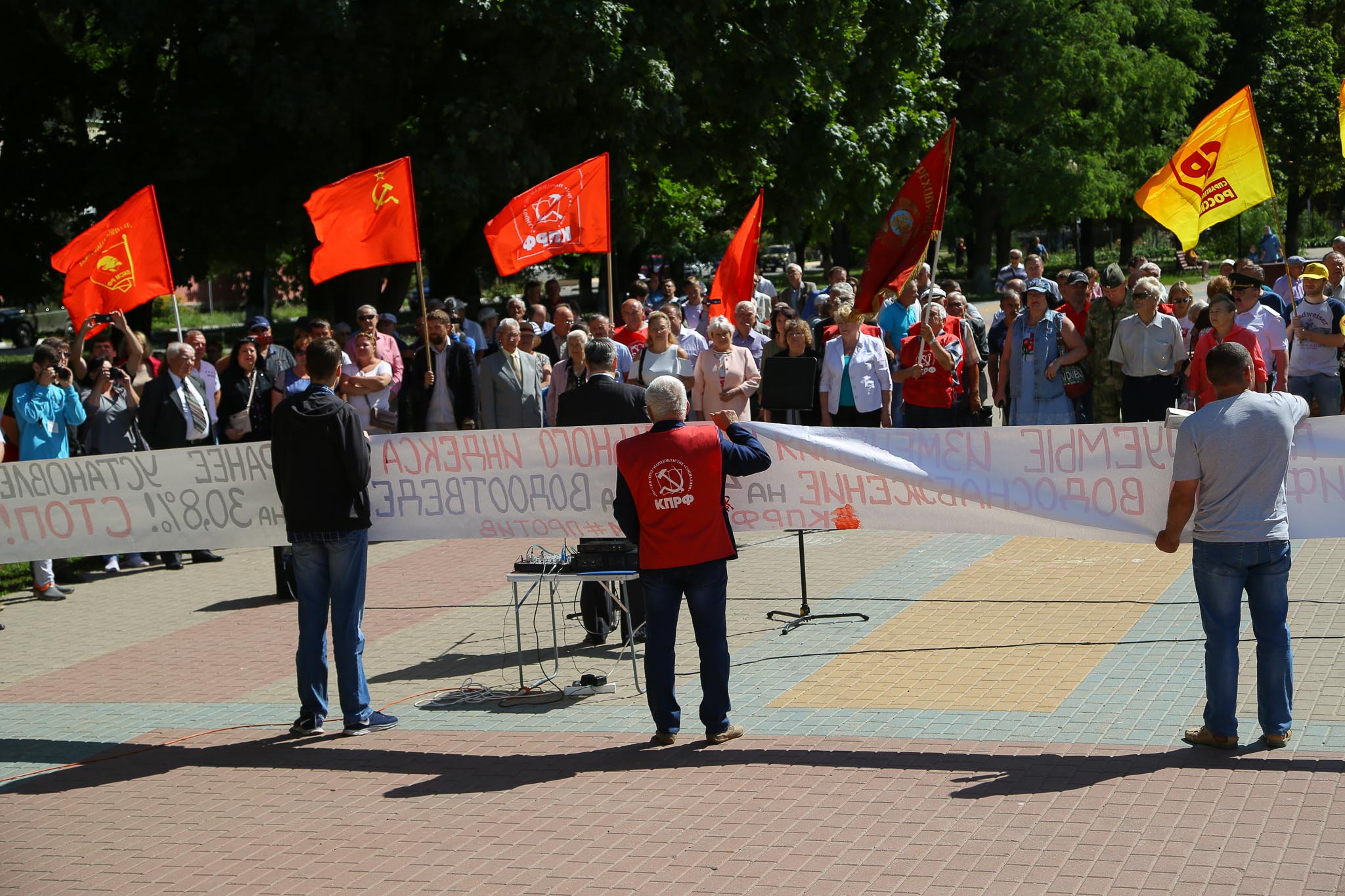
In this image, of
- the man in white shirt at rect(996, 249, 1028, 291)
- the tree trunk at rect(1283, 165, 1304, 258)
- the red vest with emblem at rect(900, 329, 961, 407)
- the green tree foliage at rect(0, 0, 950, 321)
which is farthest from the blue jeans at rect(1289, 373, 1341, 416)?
the tree trunk at rect(1283, 165, 1304, 258)

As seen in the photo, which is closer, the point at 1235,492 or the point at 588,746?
the point at 1235,492

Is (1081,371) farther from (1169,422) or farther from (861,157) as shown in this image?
(861,157)

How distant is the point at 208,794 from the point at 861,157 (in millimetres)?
22986

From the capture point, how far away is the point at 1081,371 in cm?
1299

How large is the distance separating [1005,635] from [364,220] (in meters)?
5.85

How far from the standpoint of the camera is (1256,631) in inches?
255

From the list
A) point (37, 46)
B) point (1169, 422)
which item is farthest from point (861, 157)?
point (1169, 422)

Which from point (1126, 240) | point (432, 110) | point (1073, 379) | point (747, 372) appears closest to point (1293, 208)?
point (1126, 240)

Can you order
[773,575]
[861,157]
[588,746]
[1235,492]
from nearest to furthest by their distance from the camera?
1. [1235,492]
2. [588,746]
3. [773,575]
4. [861,157]

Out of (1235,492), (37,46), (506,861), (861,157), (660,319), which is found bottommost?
(506,861)

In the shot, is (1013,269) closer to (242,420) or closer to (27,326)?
(242,420)

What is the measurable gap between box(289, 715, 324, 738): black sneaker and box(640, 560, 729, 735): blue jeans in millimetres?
1956

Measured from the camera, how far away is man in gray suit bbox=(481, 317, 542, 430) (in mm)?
13258

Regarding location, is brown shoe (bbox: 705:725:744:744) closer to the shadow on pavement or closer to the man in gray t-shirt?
the shadow on pavement
